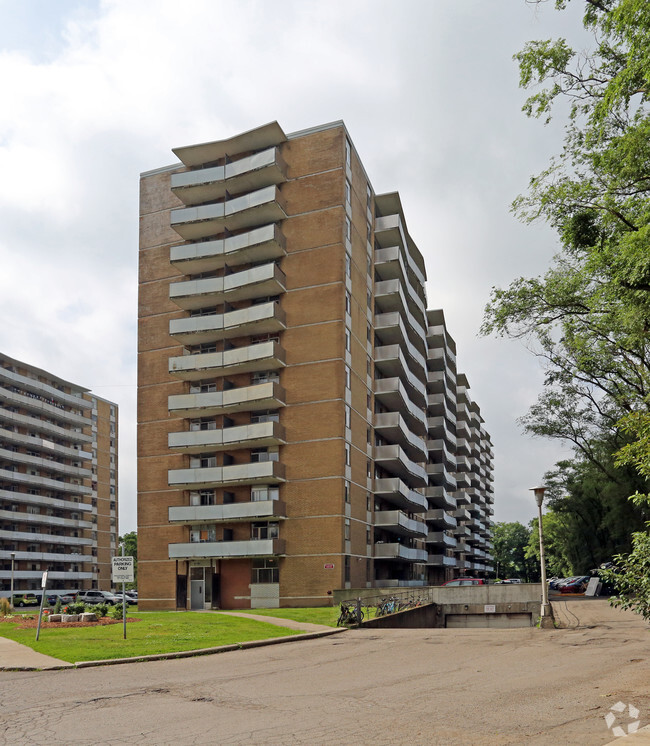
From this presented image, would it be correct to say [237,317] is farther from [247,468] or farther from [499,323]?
[499,323]

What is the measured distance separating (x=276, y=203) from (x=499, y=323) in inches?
1037

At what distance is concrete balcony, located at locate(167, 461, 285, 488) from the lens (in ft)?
160

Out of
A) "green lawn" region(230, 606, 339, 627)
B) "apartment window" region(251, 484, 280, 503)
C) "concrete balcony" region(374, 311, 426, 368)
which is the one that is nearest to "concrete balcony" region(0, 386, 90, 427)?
"apartment window" region(251, 484, 280, 503)

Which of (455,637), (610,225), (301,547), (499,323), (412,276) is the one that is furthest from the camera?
(412,276)

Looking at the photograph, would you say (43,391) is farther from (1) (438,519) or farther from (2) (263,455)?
(2) (263,455)

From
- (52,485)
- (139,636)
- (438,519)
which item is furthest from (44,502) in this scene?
(139,636)

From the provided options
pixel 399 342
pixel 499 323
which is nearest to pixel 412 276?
pixel 399 342

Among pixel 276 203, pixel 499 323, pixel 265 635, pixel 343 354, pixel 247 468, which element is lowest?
pixel 265 635

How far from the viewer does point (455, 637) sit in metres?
24.7

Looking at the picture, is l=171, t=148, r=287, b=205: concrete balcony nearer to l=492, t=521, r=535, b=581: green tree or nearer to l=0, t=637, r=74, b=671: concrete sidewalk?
l=0, t=637, r=74, b=671: concrete sidewalk

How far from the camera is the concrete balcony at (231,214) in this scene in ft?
170

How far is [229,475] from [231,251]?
15645 mm

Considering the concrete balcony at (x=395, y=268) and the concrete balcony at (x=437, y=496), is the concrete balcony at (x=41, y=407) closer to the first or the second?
the concrete balcony at (x=437, y=496)

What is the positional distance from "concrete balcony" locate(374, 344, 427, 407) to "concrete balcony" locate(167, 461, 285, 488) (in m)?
13.7
